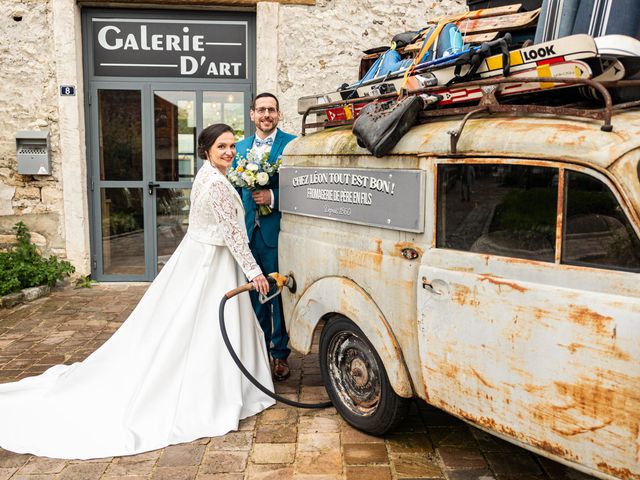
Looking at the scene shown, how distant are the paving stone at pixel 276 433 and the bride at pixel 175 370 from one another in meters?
0.17

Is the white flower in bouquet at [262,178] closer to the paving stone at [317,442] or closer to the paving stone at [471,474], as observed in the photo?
the paving stone at [317,442]

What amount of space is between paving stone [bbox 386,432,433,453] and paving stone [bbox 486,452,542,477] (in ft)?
1.14

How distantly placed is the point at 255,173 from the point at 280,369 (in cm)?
147

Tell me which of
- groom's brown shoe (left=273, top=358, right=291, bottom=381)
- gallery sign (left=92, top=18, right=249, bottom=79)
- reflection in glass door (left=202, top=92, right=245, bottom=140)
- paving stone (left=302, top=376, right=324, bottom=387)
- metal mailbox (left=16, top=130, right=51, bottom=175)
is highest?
gallery sign (left=92, top=18, right=249, bottom=79)

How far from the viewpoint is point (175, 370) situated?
12.8 feet

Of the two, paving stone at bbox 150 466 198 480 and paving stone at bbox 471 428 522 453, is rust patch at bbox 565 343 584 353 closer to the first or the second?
paving stone at bbox 471 428 522 453

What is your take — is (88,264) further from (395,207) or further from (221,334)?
(395,207)

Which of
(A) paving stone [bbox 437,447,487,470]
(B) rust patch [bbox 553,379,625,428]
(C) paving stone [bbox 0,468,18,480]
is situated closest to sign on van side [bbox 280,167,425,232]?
(B) rust patch [bbox 553,379,625,428]

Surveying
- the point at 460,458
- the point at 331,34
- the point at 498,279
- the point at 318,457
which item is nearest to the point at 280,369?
the point at 318,457

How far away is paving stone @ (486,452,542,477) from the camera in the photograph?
10.6ft

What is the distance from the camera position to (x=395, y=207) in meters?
3.17

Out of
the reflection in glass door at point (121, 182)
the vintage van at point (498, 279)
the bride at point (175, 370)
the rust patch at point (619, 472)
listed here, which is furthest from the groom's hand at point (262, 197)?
the reflection in glass door at point (121, 182)

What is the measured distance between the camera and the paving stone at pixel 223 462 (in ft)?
10.8

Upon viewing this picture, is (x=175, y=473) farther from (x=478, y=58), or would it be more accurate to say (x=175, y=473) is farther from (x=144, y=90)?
(x=144, y=90)
